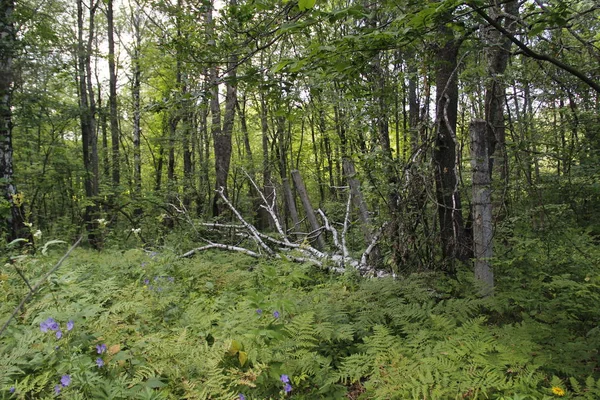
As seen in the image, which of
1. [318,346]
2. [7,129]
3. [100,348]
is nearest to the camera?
[100,348]

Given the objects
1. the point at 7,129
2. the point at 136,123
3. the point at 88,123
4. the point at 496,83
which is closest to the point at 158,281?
the point at 496,83

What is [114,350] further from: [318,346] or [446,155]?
[446,155]

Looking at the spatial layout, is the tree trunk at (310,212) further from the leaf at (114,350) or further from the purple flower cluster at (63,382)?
the purple flower cluster at (63,382)

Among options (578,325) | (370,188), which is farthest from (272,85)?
(578,325)

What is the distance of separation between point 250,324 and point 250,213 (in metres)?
10.6

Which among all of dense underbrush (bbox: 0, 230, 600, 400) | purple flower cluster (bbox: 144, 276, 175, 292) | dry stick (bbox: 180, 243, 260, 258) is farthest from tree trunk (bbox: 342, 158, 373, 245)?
purple flower cluster (bbox: 144, 276, 175, 292)

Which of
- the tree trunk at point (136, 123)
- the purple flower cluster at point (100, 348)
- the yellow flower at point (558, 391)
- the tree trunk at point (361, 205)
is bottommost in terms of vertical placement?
the yellow flower at point (558, 391)

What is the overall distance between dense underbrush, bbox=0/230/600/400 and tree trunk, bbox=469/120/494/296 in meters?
0.46

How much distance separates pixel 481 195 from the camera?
3.09 metres

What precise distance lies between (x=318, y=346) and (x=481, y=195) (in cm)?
196

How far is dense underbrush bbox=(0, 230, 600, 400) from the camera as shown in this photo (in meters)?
2.08

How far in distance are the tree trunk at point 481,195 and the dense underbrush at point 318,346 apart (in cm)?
46

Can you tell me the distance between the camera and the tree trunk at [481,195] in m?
3.08

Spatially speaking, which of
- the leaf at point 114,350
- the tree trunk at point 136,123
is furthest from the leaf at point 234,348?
the tree trunk at point 136,123
